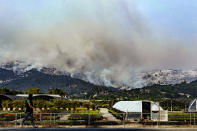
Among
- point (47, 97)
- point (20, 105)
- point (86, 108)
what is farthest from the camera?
point (47, 97)

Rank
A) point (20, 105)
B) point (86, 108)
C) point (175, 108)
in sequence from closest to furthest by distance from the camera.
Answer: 1. point (20, 105)
2. point (86, 108)
3. point (175, 108)

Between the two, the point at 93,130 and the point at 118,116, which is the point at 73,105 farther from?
the point at 93,130

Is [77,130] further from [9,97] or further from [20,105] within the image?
[9,97]

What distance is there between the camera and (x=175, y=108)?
274 ft

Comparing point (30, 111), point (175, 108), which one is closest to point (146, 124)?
point (30, 111)

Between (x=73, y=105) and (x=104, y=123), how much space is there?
44.7 meters

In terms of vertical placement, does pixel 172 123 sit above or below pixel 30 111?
below

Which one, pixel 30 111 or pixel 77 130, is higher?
pixel 30 111

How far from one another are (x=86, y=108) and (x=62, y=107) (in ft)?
23.3

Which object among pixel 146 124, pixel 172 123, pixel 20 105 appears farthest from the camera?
pixel 20 105

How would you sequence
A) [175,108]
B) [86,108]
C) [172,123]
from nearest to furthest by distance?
[172,123], [86,108], [175,108]

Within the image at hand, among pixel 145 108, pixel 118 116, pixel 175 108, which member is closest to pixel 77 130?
pixel 118 116

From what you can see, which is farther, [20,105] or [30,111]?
[20,105]

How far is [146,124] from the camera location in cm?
2783
